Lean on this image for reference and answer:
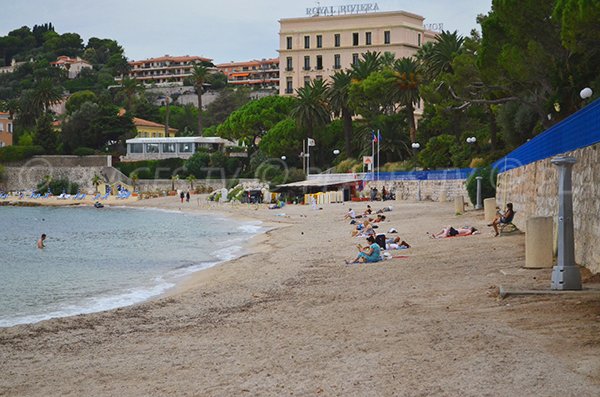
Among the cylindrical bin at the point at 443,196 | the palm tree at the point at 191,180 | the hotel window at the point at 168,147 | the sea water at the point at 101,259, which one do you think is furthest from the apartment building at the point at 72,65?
the cylindrical bin at the point at 443,196

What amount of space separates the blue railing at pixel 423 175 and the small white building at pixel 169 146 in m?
38.0

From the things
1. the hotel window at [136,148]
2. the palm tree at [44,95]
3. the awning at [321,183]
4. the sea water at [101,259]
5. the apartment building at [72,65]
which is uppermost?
the apartment building at [72,65]

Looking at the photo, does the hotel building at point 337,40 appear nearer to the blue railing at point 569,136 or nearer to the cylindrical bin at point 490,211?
the cylindrical bin at point 490,211

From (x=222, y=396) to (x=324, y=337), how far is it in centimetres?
259

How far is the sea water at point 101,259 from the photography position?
18609mm

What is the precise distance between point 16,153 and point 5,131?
12447mm

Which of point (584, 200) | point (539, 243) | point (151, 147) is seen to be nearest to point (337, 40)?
point (151, 147)

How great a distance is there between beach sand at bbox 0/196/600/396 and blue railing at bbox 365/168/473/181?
31.3 metres

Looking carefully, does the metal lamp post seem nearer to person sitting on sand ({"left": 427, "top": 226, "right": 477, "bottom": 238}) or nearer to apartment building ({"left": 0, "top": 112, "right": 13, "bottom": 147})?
person sitting on sand ({"left": 427, "top": 226, "right": 477, "bottom": 238})

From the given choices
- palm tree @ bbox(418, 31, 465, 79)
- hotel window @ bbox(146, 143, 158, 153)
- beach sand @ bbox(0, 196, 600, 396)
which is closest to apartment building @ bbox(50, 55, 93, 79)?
hotel window @ bbox(146, 143, 158, 153)

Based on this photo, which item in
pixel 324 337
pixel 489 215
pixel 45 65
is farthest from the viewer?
pixel 45 65

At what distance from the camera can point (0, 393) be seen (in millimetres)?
9250

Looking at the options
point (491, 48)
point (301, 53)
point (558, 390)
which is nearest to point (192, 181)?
point (301, 53)

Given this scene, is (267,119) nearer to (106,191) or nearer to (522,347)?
(106,191)
